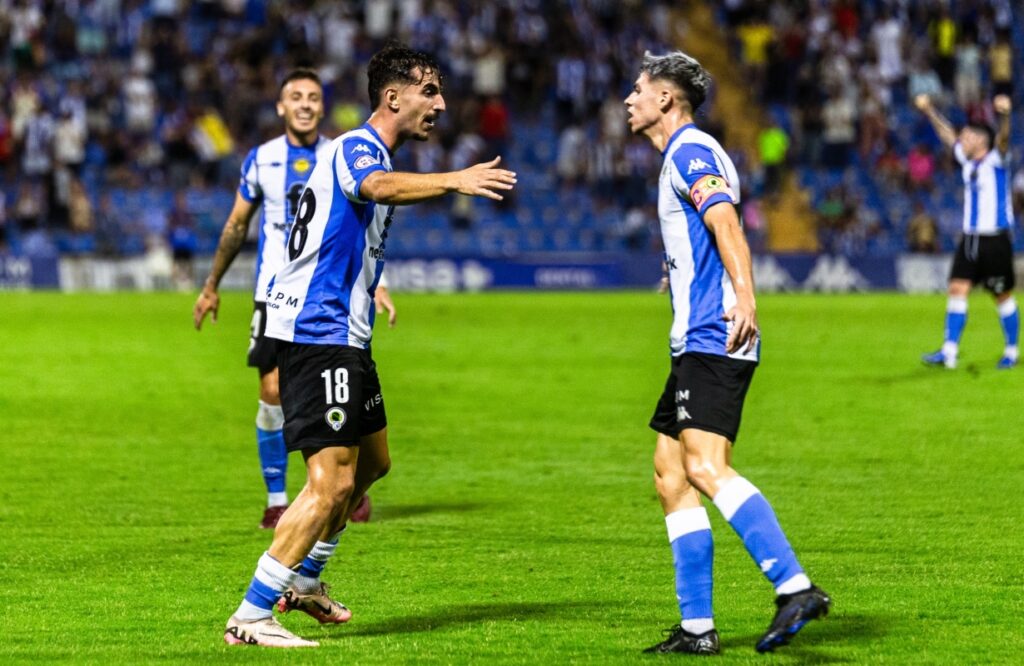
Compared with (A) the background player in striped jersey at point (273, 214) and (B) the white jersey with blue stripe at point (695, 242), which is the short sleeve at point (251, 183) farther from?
(B) the white jersey with blue stripe at point (695, 242)

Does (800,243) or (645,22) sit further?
(645,22)

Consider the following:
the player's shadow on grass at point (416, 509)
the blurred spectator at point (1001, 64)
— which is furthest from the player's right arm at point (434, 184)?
the blurred spectator at point (1001, 64)

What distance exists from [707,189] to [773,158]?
31774 millimetres

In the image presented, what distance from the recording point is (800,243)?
123 feet

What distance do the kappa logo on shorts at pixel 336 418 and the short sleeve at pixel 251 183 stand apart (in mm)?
3714

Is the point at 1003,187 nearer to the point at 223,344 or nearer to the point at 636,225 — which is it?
the point at 223,344

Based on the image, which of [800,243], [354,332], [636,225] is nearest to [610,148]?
[636,225]

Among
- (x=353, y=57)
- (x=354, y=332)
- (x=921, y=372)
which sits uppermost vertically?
(x=353, y=57)

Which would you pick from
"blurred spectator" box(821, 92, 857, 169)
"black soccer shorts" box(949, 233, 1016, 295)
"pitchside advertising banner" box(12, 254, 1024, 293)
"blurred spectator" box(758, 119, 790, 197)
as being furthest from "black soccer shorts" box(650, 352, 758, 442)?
"blurred spectator" box(821, 92, 857, 169)

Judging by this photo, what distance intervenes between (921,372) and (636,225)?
18.4 metres

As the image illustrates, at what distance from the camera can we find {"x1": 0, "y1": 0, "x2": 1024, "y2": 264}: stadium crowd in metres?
36.3

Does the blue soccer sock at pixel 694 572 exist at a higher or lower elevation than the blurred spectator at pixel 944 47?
lower

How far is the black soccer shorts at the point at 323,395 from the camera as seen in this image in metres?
6.75

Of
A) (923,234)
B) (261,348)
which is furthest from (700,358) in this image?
(923,234)
